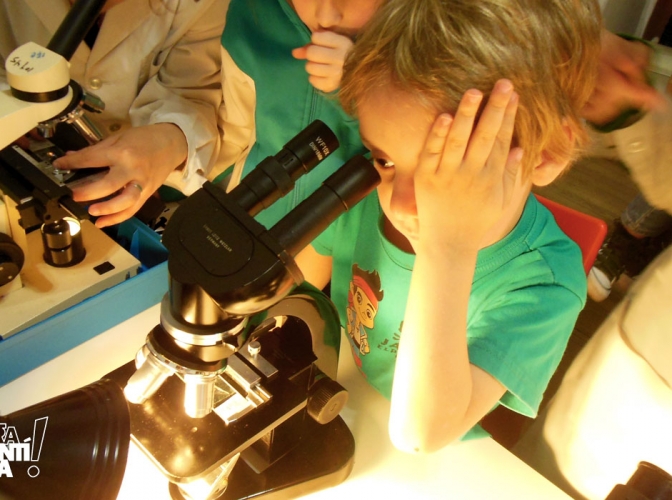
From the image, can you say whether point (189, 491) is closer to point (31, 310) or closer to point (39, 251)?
point (31, 310)

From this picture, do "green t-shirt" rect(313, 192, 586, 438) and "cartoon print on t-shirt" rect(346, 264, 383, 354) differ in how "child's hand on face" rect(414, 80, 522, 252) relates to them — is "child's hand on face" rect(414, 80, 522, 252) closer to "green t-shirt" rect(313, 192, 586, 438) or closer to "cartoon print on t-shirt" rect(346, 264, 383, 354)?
"green t-shirt" rect(313, 192, 586, 438)

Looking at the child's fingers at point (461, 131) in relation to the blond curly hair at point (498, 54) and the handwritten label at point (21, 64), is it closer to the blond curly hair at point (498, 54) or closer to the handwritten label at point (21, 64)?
the blond curly hair at point (498, 54)

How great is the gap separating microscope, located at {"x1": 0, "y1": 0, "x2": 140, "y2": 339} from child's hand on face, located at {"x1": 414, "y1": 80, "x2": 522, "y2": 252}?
1.63 ft

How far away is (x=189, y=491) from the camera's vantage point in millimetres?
758

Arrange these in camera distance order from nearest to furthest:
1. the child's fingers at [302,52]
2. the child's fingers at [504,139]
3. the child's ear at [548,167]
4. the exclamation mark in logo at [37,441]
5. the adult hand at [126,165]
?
1. the exclamation mark in logo at [37,441]
2. the child's fingers at [504,139]
3. the child's ear at [548,167]
4. the child's fingers at [302,52]
5. the adult hand at [126,165]

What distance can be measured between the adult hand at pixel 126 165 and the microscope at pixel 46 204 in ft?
0.09

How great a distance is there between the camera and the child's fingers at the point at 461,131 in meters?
0.56

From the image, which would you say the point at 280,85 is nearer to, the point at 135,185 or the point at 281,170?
the point at 135,185

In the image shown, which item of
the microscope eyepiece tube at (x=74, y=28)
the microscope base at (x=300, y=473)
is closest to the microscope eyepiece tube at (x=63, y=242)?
the microscope eyepiece tube at (x=74, y=28)

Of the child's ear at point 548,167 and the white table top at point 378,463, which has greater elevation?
the child's ear at point 548,167

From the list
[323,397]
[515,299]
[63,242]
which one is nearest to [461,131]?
[515,299]

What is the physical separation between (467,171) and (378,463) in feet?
1.62

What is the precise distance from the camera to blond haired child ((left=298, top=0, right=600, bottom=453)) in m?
0.59

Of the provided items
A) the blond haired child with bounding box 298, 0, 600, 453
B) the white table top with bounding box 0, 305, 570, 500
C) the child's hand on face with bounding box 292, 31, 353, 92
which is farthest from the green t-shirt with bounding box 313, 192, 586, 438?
the child's hand on face with bounding box 292, 31, 353, 92
